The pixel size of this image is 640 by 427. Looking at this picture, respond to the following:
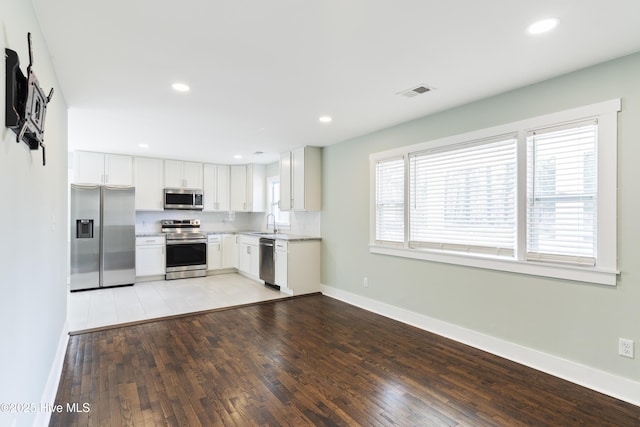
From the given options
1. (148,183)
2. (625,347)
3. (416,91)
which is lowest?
(625,347)

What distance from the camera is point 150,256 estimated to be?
245 inches

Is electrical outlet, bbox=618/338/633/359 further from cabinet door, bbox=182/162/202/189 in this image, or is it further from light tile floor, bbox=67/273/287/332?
cabinet door, bbox=182/162/202/189

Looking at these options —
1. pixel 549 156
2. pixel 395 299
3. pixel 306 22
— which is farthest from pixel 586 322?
pixel 306 22

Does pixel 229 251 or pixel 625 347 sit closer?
pixel 625 347

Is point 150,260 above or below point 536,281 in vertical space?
below

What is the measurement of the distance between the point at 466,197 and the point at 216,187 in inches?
213

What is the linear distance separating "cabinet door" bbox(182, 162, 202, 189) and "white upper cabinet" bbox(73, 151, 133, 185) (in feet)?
3.26

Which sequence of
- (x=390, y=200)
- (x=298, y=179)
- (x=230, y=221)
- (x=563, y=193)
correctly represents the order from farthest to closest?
(x=230, y=221), (x=298, y=179), (x=390, y=200), (x=563, y=193)

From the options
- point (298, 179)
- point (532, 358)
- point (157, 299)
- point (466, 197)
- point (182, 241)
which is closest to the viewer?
point (532, 358)

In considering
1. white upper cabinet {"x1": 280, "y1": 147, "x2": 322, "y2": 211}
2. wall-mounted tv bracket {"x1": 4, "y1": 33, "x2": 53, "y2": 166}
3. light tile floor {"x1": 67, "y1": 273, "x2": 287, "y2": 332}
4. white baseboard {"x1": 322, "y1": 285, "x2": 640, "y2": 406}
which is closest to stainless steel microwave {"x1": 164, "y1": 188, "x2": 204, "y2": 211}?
light tile floor {"x1": 67, "y1": 273, "x2": 287, "y2": 332}

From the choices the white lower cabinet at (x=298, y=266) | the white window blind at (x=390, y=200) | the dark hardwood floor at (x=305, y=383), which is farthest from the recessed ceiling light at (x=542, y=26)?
the white lower cabinet at (x=298, y=266)

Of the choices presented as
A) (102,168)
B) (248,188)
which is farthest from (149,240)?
(248,188)

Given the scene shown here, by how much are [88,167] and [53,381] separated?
4.61 meters

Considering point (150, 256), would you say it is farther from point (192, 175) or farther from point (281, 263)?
point (281, 263)
